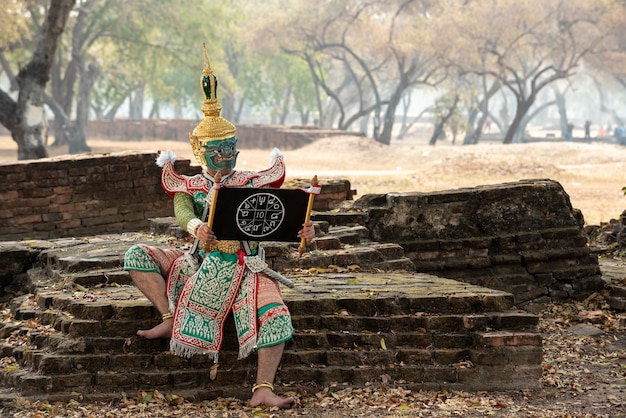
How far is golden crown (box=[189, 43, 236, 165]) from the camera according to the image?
5.23m

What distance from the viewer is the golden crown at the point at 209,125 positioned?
523 cm

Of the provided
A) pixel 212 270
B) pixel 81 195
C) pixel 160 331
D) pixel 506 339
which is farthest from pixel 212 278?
pixel 81 195

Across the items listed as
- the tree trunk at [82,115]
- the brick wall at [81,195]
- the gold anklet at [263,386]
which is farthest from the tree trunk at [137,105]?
the gold anklet at [263,386]

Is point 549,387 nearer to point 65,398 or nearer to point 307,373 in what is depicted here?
point 307,373

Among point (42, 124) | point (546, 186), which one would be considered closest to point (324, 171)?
point (42, 124)

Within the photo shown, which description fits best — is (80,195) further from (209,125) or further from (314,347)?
(314,347)

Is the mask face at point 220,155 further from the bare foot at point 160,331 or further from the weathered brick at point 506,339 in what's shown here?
the weathered brick at point 506,339

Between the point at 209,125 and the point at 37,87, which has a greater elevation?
the point at 37,87

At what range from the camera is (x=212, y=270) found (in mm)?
5105

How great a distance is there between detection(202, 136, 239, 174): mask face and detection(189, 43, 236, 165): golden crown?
2 centimetres

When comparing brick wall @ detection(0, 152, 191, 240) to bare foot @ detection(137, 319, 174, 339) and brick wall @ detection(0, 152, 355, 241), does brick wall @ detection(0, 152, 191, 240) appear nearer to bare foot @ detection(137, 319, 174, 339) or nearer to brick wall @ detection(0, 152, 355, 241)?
brick wall @ detection(0, 152, 355, 241)

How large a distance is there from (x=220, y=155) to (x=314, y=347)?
3.79 feet

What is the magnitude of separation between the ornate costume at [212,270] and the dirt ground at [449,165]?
12.1m

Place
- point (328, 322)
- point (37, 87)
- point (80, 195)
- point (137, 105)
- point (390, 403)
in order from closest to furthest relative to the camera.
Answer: point (390, 403), point (328, 322), point (80, 195), point (37, 87), point (137, 105)
